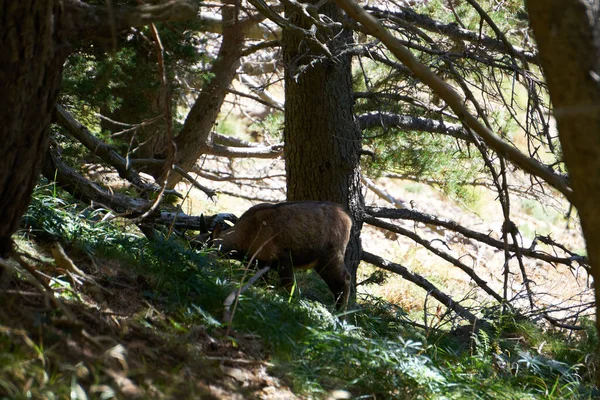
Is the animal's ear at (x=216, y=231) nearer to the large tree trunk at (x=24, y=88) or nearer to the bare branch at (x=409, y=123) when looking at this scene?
the bare branch at (x=409, y=123)

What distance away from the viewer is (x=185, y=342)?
396 centimetres

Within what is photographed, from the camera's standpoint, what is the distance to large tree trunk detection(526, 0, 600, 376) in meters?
3.03

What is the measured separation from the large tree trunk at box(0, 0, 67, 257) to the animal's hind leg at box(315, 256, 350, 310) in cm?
440

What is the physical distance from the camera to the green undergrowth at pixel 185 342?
3.27m

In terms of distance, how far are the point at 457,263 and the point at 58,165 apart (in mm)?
5054

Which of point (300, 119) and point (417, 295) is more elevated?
point (300, 119)

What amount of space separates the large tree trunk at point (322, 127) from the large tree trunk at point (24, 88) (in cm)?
447

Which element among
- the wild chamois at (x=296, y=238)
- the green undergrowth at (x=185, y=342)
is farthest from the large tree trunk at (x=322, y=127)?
the green undergrowth at (x=185, y=342)

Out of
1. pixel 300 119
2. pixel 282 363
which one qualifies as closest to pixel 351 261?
pixel 300 119

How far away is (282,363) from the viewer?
4145 mm

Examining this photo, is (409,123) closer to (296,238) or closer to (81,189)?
(296,238)

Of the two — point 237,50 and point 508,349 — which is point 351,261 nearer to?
point 508,349

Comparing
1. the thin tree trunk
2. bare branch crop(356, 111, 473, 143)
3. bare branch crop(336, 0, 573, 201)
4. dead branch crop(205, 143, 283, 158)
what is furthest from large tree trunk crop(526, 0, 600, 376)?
dead branch crop(205, 143, 283, 158)

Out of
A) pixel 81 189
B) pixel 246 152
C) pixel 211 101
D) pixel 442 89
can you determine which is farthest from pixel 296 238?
pixel 246 152
